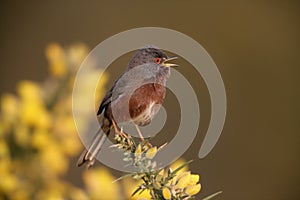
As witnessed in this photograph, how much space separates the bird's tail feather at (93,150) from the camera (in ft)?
2.91

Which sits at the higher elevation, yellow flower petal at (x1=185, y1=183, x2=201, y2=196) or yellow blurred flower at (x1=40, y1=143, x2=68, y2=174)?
yellow blurred flower at (x1=40, y1=143, x2=68, y2=174)

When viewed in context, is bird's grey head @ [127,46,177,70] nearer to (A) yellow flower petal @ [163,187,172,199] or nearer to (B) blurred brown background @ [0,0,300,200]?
(A) yellow flower petal @ [163,187,172,199]

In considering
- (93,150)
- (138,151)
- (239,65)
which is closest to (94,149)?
(93,150)

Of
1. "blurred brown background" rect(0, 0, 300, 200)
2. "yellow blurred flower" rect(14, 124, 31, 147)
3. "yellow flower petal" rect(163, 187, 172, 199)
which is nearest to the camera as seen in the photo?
"yellow flower petal" rect(163, 187, 172, 199)

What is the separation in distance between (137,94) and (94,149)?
123 millimetres

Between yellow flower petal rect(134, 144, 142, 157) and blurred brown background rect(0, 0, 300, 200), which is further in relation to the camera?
blurred brown background rect(0, 0, 300, 200)

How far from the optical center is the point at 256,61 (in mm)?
3912

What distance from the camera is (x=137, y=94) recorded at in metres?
0.98

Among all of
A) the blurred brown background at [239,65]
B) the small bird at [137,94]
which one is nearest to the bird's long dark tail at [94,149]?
the small bird at [137,94]

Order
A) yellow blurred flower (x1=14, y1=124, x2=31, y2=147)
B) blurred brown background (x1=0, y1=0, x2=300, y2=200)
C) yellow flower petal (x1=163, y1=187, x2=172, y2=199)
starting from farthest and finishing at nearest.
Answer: blurred brown background (x1=0, y1=0, x2=300, y2=200)
yellow blurred flower (x1=14, y1=124, x2=31, y2=147)
yellow flower petal (x1=163, y1=187, x2=172, y2=199)

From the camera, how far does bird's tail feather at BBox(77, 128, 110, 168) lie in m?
0.89

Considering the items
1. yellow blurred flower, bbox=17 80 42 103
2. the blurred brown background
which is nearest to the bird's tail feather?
yellow blurred flower, bbox=17 80 42 103

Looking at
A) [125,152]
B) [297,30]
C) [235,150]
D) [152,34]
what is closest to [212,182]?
[235,150]

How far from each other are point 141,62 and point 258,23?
10.9 feet
